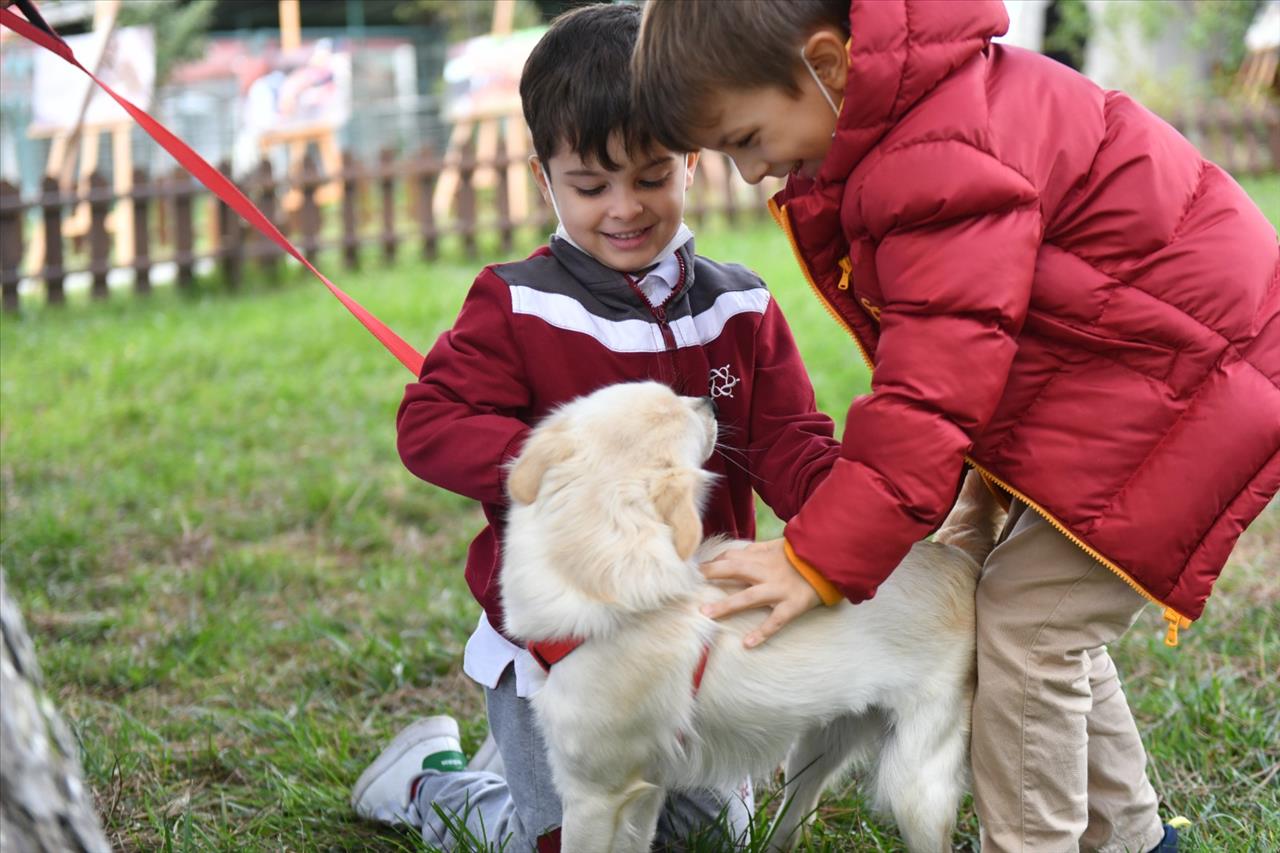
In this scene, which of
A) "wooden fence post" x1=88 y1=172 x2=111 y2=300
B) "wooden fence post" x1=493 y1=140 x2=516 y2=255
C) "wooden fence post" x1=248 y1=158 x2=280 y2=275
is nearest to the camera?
"wooden fence post" x1=88 y1=172 x2=111 y2=300

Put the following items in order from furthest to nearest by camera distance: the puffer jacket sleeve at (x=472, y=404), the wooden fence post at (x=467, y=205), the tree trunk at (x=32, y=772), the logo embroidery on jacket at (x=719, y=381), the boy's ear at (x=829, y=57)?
the wooden fence post at (x=467, y=205) → the logo embroidery on jacket at (x=719, y=381) → the puffer jacket sleeve at (x=472, y=404) → the boy's ear at (x=829, y=57) → the tree trunk at (x=32, y=772)

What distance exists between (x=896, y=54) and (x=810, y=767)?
55.1 inches

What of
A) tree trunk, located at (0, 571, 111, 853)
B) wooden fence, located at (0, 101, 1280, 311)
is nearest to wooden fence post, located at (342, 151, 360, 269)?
wooden fence, located at (0, 101, 1280, 311)

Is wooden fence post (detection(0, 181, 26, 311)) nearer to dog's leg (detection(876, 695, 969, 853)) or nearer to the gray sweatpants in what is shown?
the gray sweatpants

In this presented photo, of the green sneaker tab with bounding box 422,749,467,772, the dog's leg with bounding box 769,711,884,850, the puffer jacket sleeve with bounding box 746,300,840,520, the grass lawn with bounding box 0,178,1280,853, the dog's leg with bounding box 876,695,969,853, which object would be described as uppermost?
the puffer jacket sleeve with bounding box 746,300,840,520

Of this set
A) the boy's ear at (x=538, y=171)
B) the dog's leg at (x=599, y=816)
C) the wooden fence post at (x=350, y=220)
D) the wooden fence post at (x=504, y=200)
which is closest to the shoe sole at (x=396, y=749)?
the dog's leg at (x=599, y=816)

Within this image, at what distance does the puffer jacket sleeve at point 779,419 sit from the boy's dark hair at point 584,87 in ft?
1.65

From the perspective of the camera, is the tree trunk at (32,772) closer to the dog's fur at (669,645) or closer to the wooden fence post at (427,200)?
the dog's fur at (669,645)

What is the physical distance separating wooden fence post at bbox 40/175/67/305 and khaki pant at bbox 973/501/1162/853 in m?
9.20

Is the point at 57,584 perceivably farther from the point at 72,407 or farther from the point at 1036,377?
the point at 1036,377

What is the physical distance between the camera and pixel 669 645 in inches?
87.7

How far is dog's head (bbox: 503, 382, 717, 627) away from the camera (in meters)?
2.19

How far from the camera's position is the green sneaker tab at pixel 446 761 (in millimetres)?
2996

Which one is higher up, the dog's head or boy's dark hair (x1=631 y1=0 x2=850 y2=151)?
boy's dark hair (x1=631 y1=0 x2=850 y2=151)
